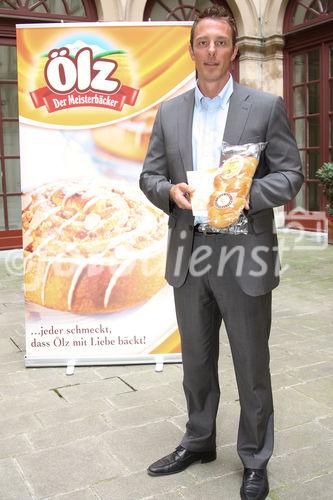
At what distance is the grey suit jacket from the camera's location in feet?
7.16

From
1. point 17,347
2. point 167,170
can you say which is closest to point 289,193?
point 167,170

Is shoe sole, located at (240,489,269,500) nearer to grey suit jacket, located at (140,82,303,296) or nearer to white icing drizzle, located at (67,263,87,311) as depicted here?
grey suit jacket, located at (140,82,303,296)

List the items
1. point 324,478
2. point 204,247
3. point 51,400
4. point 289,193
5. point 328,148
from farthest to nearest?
1. point 328,148
2. point 51,400
3. point 324,478
4. point 204,247
5. point 289,193

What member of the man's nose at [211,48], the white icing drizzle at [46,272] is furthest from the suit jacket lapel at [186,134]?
the white icing drizzle at [46,272]

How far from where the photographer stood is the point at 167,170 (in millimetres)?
2455

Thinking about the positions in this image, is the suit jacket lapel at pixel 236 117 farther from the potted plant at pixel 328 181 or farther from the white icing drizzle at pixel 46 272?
the potted plant at pixel 328 181

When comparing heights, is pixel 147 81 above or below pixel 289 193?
above

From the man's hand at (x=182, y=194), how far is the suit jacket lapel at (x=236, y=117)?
0.24 metres

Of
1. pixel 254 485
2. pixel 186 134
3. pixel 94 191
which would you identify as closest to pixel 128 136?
pixel 94 191

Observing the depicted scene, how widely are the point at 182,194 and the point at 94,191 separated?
1547 millimetres

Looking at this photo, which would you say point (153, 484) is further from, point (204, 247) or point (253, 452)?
point (204, 247)

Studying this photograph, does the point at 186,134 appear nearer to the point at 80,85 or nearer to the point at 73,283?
the point at 80,85

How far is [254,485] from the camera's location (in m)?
2.31

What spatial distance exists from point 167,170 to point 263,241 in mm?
515
